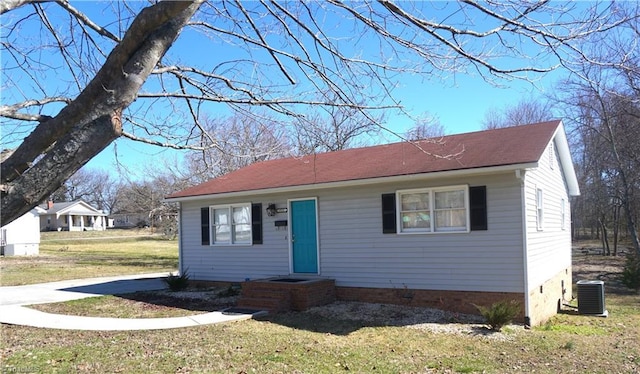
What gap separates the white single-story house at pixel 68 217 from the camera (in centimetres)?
6350

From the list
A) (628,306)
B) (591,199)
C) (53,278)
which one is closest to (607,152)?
(591,199)

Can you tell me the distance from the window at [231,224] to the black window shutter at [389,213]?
4.09 metres

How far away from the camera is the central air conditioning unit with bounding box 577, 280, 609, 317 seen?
11.7 m

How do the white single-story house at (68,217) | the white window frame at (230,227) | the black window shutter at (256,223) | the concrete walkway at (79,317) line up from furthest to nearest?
the white single-story house at (68,217), the white window frame at (230,227), the black window shutter at (256,223), the concrete walkway at (79,317)

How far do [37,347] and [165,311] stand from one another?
3.41 m

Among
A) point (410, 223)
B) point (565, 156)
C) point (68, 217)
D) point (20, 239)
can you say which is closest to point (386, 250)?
point (410, 223)

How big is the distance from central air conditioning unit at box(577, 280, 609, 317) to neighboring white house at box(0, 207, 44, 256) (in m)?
29.0

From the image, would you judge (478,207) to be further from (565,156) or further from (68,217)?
(68,217)

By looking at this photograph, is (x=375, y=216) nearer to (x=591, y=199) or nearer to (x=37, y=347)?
(x=37, y=347)

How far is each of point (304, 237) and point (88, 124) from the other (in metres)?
9.93

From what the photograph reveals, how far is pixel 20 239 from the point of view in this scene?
30.1 m

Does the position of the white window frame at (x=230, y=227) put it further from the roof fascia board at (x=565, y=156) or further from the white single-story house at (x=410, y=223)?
the roof fascia board at (x=565, y=156)

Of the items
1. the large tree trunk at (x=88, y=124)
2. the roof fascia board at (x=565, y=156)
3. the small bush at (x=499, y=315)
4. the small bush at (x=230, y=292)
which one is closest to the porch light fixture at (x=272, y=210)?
the small bush at (x=230, y=292)

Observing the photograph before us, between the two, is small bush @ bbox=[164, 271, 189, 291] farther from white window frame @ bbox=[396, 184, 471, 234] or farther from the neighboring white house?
the neighboring white house
